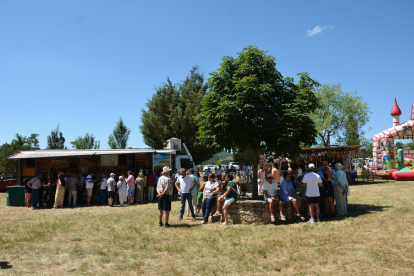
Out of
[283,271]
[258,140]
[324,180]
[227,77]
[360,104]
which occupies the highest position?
[360,104]

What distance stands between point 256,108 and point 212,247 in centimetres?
466

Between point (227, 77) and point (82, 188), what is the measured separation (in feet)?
31.3

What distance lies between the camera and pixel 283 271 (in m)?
4.75

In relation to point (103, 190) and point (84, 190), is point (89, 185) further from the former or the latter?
point (84, 190)

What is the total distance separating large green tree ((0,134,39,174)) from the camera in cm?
2267

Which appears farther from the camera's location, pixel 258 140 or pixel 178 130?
pixel 178 130

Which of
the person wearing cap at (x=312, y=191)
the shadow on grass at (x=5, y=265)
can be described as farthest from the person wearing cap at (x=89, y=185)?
the person wearing cap at (x=312, y=191)

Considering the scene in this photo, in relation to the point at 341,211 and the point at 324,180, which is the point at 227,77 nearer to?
the point at 324,180

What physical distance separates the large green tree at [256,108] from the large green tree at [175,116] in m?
15.8

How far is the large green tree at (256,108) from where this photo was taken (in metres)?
9.02

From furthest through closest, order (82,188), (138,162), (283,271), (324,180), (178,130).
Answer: (178,130) → (138,162) → (82,188) → (324,180) → (283,271)

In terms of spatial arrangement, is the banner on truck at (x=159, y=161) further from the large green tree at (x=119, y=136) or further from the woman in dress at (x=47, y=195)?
the large green tree at (x=119, y=136)

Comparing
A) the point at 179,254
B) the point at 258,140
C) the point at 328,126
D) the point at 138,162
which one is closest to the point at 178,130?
the point at 138,162

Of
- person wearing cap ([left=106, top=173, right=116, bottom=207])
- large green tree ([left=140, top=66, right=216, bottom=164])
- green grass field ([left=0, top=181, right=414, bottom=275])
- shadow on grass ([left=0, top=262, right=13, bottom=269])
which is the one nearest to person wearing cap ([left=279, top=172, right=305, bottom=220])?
green grass field ([left=0, top=181, right=414, bottom=275])
